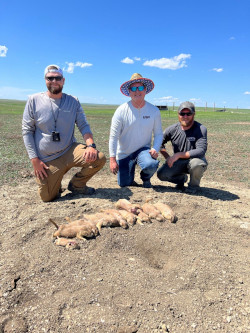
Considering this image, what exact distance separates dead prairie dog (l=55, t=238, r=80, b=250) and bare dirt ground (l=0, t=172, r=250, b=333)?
0.22 ft

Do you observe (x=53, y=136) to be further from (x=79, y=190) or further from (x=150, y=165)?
(x=150, y=165)

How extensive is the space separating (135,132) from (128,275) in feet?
10.5

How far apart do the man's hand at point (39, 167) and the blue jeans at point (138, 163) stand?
1.66 metres

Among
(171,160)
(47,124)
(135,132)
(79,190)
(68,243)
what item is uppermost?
(47,124)

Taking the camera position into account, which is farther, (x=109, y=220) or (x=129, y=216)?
(x=129, y=216)

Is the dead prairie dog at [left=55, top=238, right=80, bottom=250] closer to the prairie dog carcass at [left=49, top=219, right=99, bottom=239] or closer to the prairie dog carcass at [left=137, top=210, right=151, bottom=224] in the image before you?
the prairie dog carcass at [left=49, top=219, right=99, bottom=239]

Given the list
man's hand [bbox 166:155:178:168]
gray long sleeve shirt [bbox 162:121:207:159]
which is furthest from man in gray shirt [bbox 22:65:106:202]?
gray long sleeve shirt [bbox 162:121:207:159]

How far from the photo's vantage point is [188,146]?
5621 millimetres

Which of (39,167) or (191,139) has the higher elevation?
(191,139)

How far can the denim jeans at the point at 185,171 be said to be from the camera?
560 centimetres

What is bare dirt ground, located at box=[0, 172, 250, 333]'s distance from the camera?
2.61m

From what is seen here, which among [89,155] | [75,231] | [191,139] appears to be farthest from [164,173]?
[75,231]

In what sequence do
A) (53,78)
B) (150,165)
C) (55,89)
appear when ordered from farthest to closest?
(150,165), (55,89), (53,78)

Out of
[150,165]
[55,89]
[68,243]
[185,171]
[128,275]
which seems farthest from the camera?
[185,171]
